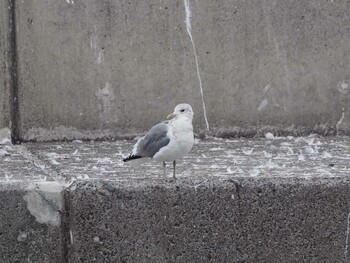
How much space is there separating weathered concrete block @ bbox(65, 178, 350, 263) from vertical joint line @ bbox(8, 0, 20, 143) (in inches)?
59.4

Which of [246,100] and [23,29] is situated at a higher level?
[23,29]

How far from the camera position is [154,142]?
11.1 feet

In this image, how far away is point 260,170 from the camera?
3.67 metres

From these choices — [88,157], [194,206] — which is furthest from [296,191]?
[88,157]

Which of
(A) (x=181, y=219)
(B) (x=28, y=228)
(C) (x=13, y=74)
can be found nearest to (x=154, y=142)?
(A) (x=181, y=219)

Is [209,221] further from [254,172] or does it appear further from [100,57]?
[100,57]

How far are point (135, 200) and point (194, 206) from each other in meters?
0.21

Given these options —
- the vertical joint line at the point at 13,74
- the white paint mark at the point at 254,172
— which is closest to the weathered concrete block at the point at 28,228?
the white paint mark at the point at 254,172

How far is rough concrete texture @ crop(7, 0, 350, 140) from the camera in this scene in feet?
15.3

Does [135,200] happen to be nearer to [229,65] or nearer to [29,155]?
[29,155]

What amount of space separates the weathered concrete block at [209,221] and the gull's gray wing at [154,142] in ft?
0.64

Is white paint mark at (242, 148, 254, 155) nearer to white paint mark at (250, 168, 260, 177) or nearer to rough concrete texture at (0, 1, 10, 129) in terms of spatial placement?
white paint mark at (250, 168, 260, 177)

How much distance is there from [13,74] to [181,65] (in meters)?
0.88

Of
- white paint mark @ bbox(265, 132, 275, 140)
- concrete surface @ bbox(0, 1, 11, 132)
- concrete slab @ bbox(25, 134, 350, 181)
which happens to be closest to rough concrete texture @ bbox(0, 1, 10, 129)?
concrete surface @ bbox(0, 1, 11, 132)
